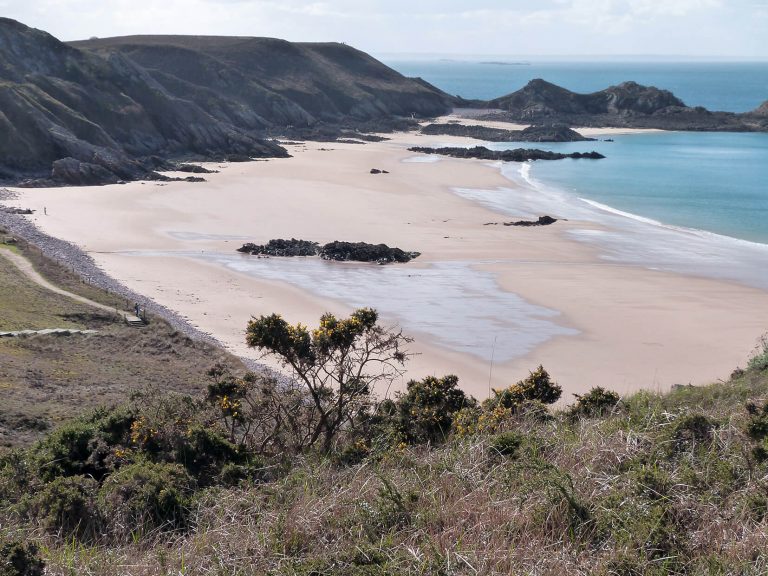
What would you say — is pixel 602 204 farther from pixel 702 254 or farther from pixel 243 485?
pixel 243 485

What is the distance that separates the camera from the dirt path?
23659 mm

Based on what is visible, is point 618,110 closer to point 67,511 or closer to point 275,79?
point 275,79

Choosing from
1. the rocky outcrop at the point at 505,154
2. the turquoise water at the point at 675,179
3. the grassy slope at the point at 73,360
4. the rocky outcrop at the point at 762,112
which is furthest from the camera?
the rocky outcrop at the point at 762,112

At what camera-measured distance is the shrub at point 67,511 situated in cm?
691

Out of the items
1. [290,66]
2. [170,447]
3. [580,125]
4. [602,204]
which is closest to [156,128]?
[602,204]

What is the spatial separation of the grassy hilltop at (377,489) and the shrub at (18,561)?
0.04 feet

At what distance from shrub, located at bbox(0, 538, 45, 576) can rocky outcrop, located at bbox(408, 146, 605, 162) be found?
63.1 metres

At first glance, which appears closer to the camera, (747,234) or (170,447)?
(170,447)

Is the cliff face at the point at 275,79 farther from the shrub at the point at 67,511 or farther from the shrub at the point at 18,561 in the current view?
the shrub at the point at 18,561

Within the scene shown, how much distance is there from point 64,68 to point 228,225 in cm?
3688

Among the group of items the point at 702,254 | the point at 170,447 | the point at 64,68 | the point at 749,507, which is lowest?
the point at 702,254

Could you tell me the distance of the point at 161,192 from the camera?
153ft

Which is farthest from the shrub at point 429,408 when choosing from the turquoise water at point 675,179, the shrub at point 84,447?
the turquoise water at point 675,179

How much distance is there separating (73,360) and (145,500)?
12459 mm
